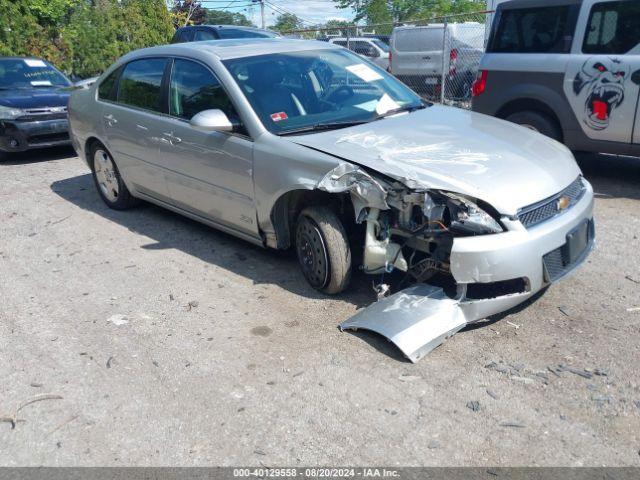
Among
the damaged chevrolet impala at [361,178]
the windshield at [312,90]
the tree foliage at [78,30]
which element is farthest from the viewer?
the tree foliage at [78,30]

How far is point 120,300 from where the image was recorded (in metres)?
4.47

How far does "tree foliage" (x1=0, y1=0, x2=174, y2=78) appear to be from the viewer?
64.1 ft

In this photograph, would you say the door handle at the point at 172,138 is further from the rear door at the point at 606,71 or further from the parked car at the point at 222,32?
the parked car at the point at 222,32

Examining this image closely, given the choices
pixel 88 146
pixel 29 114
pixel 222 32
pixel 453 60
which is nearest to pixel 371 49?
pixel 453 60

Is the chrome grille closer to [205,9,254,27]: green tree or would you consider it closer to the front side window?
the front side window

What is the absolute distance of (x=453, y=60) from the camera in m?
13.7

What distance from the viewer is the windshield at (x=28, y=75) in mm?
9953

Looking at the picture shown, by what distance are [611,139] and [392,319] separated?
4.22m

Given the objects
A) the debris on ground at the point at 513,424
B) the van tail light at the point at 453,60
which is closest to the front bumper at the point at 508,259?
the debris on ground at the point at 513,424

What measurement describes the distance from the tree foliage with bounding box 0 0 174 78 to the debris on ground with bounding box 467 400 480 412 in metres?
19.9

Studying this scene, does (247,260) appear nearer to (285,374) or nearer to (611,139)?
(285,374)

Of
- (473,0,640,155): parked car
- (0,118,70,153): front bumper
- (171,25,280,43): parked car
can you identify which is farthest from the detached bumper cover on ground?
(171,25,280,43): parked car

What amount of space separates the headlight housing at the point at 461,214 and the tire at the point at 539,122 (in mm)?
3911

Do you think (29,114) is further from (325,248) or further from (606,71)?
(606,71)
